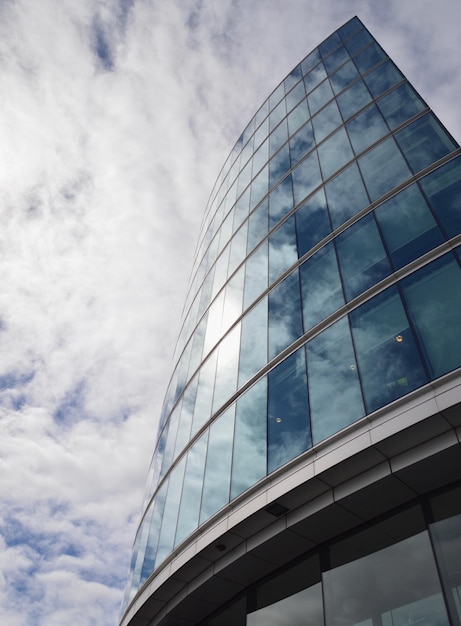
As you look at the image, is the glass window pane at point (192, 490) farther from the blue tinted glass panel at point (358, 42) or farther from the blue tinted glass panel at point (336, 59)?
the blue tinted glass panel at point (358, 42)

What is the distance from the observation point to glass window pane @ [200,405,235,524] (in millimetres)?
12711

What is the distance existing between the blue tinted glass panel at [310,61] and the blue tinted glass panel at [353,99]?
660cm

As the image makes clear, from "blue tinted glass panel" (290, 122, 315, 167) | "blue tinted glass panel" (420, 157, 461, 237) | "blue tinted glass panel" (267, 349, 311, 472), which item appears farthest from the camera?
"blue tinted glass panel" (290, 122, 315, 167)

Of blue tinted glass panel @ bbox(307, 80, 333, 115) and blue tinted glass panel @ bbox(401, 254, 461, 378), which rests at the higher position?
blue tinted glass panel @ bbox(307, 80, 333, 115)

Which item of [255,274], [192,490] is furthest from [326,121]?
[192,490]

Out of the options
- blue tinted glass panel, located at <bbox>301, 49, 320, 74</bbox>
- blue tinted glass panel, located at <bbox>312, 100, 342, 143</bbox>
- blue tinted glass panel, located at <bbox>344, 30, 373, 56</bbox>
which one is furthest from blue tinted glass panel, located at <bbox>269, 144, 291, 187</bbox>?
blue tinted glass panel, located at <bbox>301, 49, 320, 74</bbox>

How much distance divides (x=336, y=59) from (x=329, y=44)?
9.79ft

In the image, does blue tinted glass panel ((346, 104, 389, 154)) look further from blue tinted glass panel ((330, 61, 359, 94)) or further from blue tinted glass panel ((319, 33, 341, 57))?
blue tinted glass panel ((319, 33, 341, 57))

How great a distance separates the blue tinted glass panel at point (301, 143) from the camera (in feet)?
65.9

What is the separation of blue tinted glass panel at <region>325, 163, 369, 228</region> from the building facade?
60 mm

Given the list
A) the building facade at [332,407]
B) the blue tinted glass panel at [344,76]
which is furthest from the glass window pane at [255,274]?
the blue tinted glass panel at [344,76]

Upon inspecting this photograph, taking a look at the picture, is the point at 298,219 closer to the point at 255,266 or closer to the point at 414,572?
the point at 255,266

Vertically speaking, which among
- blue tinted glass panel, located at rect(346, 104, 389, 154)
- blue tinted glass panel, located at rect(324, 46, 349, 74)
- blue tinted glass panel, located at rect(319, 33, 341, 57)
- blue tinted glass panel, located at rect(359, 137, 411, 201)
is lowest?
blue tinted glass panel, located at rect(359, 137, 411, 201)

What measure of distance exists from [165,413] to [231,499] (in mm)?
11829
